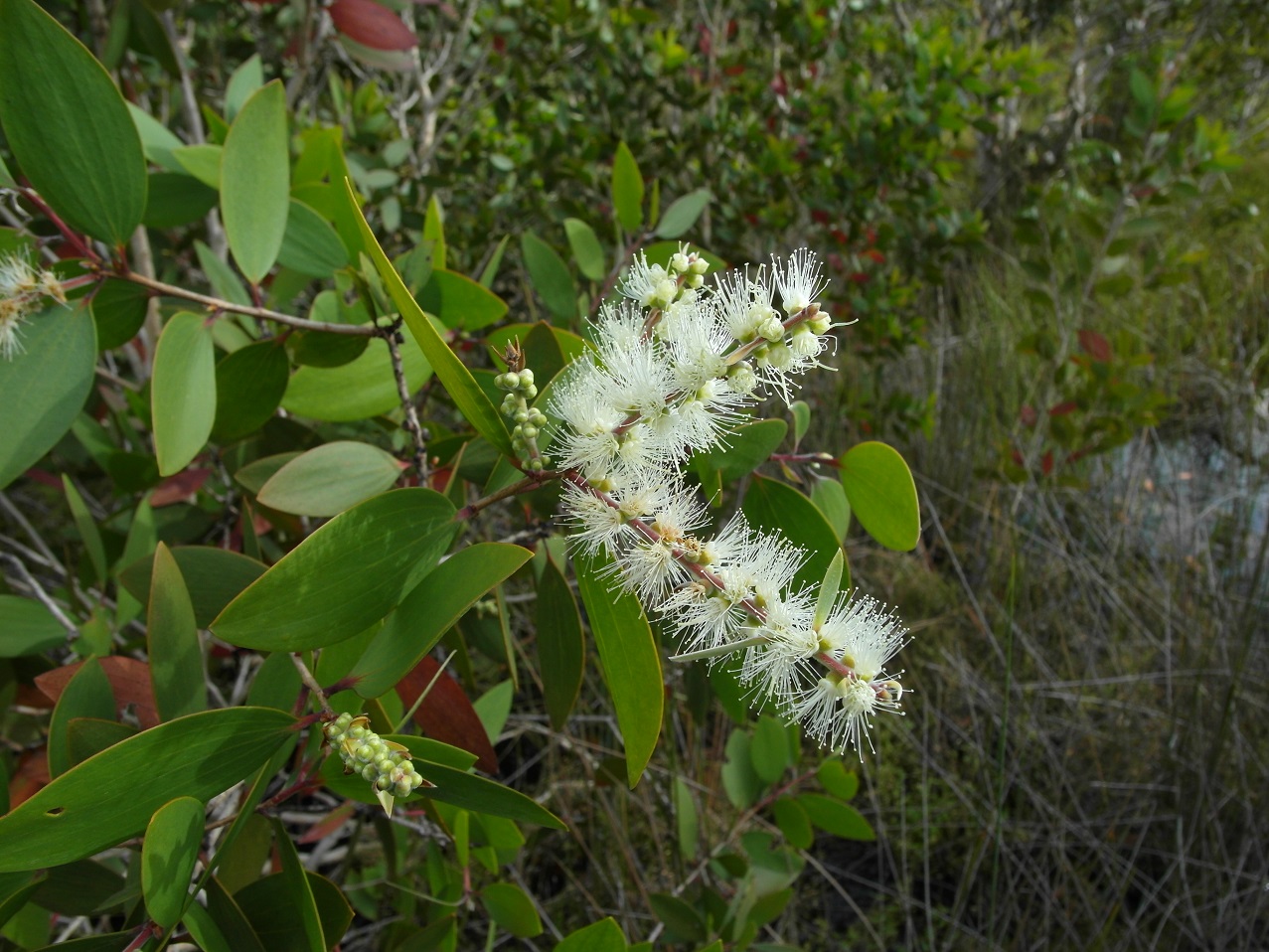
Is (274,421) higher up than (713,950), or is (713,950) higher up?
(274,421)

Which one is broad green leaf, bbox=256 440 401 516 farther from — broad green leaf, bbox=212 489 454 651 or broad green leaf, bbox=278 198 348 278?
broad green leaf, bbox=278 198 348 278

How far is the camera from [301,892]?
80cm

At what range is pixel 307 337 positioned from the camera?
108 cm

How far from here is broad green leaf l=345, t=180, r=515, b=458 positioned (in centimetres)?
67

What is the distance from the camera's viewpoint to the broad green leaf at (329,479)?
2.98ft

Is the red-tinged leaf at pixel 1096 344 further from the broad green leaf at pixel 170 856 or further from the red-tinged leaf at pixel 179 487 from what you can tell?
the broad green leaf at pixel 170 856

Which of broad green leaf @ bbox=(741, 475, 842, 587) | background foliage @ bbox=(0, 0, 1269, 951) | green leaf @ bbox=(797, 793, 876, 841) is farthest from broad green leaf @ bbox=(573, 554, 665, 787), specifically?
green leaf @ bbox=(797, 793, 876, 841)

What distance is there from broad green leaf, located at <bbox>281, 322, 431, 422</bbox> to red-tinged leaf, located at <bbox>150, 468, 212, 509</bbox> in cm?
52

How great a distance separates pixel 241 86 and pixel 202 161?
51 centimetres

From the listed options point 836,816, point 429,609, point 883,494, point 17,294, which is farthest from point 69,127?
point 836,816

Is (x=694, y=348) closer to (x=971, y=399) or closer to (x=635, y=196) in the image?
(x=635, y=196)

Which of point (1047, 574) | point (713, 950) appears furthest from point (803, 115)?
point (713, 950)

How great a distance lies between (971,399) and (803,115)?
1.59 meters

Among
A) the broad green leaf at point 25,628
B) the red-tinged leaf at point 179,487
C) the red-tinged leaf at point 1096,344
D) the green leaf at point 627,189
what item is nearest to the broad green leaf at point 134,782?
the broad green leaf at point 25,628
